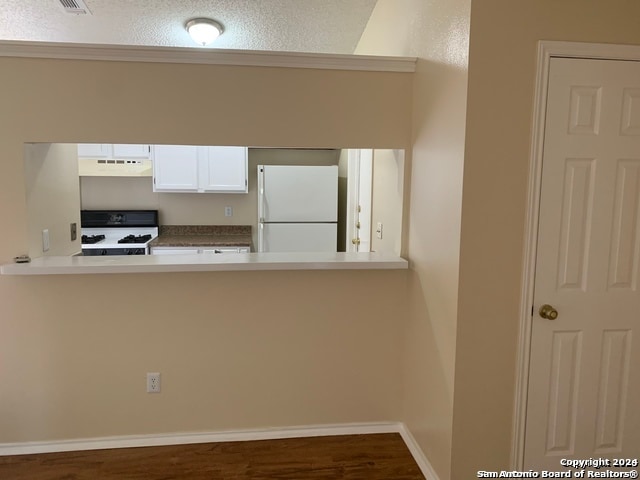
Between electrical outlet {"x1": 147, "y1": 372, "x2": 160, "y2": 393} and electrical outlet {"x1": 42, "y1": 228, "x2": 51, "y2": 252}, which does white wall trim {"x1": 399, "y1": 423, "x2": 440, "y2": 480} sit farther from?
electrical outlet {"x1": 42, "y1": 228, "x2": 51, "y2": 252}

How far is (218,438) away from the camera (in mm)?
2551

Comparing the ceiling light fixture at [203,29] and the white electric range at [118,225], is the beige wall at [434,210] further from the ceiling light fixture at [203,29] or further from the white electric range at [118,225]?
the white electric range at [118,225]

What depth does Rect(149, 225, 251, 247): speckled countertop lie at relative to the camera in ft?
16.1

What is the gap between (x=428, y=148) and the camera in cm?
226

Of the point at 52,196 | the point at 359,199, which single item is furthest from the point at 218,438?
the point at 359,199

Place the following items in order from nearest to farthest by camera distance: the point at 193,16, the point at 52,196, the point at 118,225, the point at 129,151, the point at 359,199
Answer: the point at 52,196 → the point at 193,16 → the point at 359,199 → the point at 129,151 → the point at 118,225

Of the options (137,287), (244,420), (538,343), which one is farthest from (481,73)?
(244,420)

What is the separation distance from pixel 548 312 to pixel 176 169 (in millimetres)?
3972

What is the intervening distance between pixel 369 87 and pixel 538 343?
154 cm

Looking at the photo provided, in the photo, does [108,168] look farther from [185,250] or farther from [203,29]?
[203,29]

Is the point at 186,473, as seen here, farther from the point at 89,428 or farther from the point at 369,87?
the point at 369,87

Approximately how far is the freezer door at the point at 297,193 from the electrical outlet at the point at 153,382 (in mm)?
2421

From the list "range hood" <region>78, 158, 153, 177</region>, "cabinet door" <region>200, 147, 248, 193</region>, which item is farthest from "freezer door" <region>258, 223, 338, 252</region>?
"range hood" <region>78, 158, 153, 177</region>

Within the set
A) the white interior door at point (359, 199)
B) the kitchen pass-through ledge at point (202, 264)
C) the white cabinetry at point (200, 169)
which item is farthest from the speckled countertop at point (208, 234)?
the kitchen pass-through ledge at point (202, 264)
